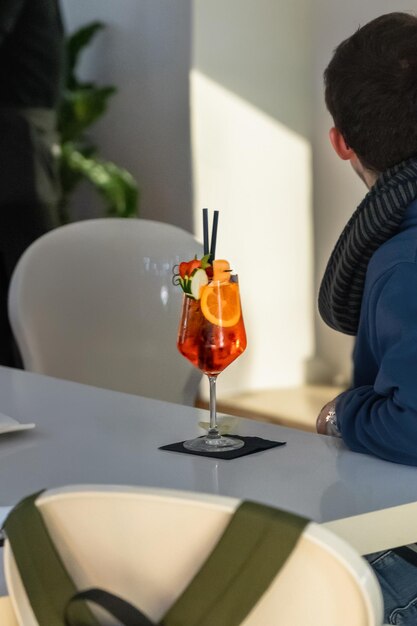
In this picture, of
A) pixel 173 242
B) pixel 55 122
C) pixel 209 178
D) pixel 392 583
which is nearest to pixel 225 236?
pixel 209 178

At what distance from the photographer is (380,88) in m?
1.32

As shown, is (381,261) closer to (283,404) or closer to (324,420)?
(324,420)

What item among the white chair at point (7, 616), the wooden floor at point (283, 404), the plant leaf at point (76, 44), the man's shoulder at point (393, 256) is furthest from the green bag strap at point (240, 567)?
the plant leaf at point (76, 44)

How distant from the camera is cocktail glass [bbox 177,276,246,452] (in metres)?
1.20

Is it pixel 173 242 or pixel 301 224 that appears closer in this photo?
pixel 173 242

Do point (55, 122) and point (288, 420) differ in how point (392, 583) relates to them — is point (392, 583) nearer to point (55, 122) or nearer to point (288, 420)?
point (288, 420)

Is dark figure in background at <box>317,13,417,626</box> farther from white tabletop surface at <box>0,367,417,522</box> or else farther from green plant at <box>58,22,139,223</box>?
green plant at <box>58,22,139,223</box>

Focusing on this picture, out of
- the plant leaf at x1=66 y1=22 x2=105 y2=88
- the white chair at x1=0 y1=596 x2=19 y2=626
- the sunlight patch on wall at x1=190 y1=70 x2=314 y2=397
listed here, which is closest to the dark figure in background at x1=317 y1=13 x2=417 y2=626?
the white chair at x1=0 y1=596 x2=19 y2=626

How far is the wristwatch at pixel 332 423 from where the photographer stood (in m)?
1.32

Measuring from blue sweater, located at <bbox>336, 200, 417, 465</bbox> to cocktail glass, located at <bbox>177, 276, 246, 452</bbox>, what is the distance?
0.14m

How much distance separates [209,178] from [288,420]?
105 cm

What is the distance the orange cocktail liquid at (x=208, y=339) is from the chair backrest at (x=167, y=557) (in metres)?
0.55

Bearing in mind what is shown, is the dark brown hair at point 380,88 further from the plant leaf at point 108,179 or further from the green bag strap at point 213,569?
the plant leaf at point 108,179

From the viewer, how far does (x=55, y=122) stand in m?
4.28
